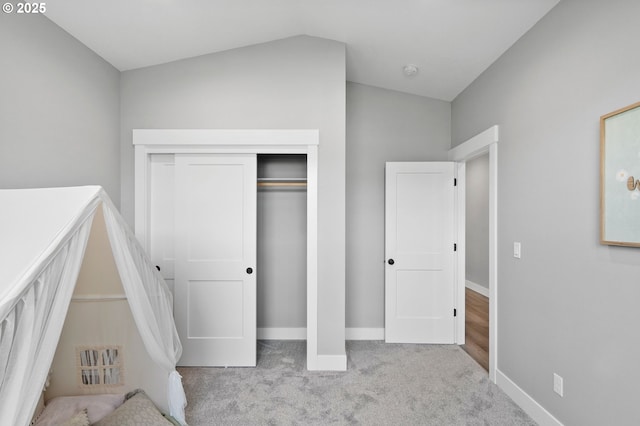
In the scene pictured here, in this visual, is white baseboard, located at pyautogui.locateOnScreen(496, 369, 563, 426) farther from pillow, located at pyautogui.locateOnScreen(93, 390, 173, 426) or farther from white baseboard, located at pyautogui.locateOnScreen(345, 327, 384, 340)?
pillow, located at pyautogui.locateOnScreen(93, 390, 173, 426)

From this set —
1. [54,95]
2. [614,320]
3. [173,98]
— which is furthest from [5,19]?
[614,320]

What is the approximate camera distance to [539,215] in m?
2.05

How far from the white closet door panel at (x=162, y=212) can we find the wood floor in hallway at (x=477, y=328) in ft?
9.95

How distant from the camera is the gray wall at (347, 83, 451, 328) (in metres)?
3.45

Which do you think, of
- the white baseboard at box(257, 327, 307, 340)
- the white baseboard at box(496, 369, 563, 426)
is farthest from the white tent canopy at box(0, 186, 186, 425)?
the white baseboard at box(496, 369, 563, 426)

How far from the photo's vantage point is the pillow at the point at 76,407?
66.6 inches

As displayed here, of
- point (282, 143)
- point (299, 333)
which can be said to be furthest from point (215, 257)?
point (299, 333)

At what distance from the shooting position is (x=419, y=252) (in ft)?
10.8

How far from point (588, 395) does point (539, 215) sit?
1.06m

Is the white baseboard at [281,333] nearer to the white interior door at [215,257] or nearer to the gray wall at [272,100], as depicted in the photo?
the white interior door at [215,257]

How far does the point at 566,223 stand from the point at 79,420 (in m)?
2.93

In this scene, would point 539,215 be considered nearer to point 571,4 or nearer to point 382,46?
point 571,4

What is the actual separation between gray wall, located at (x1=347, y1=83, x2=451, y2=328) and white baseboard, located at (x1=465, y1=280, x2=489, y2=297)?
242 cm

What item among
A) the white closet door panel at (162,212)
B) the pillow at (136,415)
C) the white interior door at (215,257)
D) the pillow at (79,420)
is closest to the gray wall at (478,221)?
the white interior door at (215,257)
